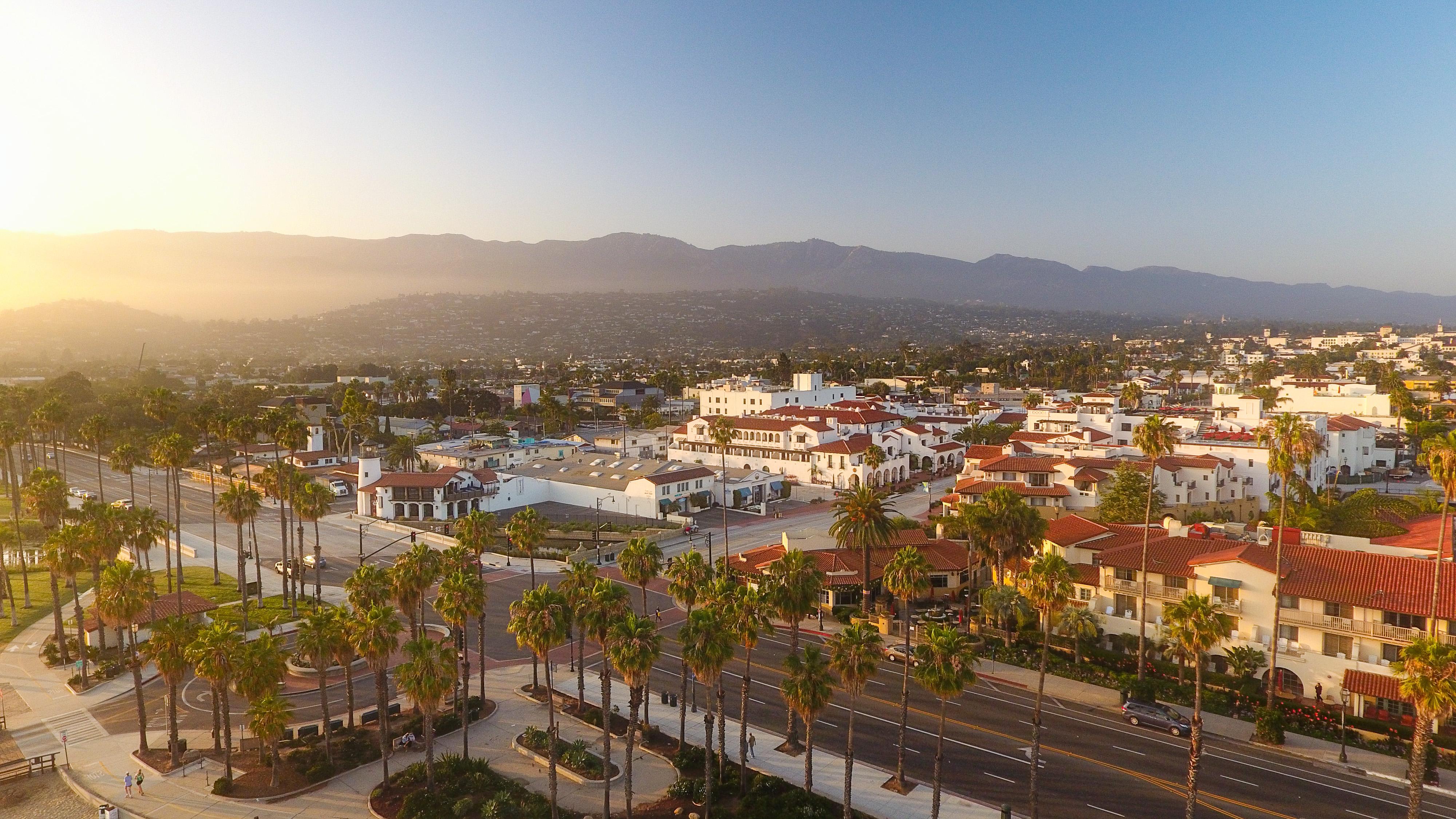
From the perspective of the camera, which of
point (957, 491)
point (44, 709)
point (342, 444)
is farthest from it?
point (342, 444)

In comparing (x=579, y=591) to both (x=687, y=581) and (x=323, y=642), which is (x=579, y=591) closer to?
(x=687, y=581)

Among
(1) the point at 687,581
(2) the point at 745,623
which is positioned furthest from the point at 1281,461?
(1) the point at 687,581

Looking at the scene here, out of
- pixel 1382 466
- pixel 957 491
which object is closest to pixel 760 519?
pixel 957 491

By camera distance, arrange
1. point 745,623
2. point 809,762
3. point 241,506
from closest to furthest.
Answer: point 809,762, point 745,623, point 241,506

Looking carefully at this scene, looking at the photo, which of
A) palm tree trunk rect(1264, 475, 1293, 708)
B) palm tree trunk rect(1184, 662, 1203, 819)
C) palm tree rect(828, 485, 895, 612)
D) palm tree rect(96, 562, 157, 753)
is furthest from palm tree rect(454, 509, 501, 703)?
palm tree trunk rect(1264, 475, 1293, 708)

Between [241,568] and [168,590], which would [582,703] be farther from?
[168,590]

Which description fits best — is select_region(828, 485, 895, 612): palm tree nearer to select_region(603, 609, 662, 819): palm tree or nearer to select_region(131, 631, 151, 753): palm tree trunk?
select_region(603, 609, 662, 819): palm tree
